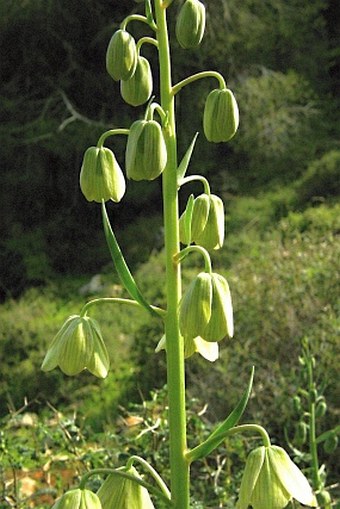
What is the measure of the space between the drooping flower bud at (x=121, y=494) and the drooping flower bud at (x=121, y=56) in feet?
2.02

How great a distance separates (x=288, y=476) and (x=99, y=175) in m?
0.57

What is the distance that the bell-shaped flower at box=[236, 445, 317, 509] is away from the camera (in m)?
1.43

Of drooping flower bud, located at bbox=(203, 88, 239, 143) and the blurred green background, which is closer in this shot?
drooping flower bud, located at bbox=(203, 88, 239, 143)

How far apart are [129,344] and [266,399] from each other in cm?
189

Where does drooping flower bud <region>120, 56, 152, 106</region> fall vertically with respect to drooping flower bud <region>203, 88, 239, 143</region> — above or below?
above

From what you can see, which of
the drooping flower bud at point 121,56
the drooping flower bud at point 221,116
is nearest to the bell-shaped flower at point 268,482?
the drooping flower bud at point 221,116

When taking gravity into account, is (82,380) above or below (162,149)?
below

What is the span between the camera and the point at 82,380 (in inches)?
218

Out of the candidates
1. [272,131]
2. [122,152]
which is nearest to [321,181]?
[272,131]

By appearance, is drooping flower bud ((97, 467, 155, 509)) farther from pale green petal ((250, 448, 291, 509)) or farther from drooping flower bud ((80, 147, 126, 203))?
drooping flower bud ((80, 147, 126, 203))

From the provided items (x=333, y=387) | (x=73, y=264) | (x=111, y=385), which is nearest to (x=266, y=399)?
(x=333, y=387)

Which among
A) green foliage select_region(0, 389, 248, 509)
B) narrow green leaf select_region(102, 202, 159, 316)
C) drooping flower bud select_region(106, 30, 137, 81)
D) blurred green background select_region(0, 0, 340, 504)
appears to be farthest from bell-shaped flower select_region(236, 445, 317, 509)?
blurred green background select_region(0, 0, 340, 504)

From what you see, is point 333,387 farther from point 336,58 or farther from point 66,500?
point 336,58

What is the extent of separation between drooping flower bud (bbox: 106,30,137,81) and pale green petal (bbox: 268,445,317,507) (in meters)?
0.63
